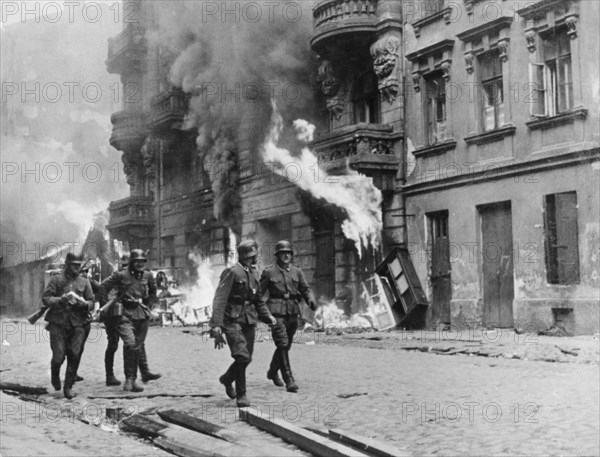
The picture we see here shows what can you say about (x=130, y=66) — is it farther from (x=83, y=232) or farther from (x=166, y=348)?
(x=166, y=348)

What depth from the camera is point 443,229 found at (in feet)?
70.8

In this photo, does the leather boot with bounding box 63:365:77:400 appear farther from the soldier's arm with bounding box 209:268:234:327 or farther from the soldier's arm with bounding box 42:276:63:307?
the soldier's arm with bounding box 209:268:234:327

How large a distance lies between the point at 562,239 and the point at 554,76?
3.42m

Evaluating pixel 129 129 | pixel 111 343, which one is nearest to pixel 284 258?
pixel 111 343

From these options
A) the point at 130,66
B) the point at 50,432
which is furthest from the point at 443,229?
the point at 130,66

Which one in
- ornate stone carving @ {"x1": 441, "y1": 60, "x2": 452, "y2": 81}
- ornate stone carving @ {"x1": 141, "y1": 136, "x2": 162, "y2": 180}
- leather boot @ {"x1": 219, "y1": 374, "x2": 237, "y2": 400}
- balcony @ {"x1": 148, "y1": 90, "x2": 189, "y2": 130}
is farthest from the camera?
ornate stone carving @ {"x1": 141, "y1": 136, "x2": 162, "y2": 180}

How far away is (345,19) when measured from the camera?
75.3ft

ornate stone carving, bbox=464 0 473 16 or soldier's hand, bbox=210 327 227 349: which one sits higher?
ornate stone carving, bbox=464 0 473 16

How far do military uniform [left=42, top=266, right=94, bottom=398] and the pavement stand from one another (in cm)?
52

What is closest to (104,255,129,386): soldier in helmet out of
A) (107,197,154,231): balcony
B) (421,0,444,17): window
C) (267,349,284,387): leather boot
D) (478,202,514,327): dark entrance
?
(267,349,284,387): leather boot

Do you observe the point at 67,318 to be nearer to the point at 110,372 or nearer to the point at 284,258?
the point at 110,372

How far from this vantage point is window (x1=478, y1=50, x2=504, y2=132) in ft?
65.0

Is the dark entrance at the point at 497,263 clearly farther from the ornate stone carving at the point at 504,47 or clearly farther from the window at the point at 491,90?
the ornate stone carving at the point at 504,47

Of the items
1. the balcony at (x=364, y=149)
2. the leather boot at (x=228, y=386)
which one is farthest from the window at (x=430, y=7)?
the leather boot at (x=228, y=386)
